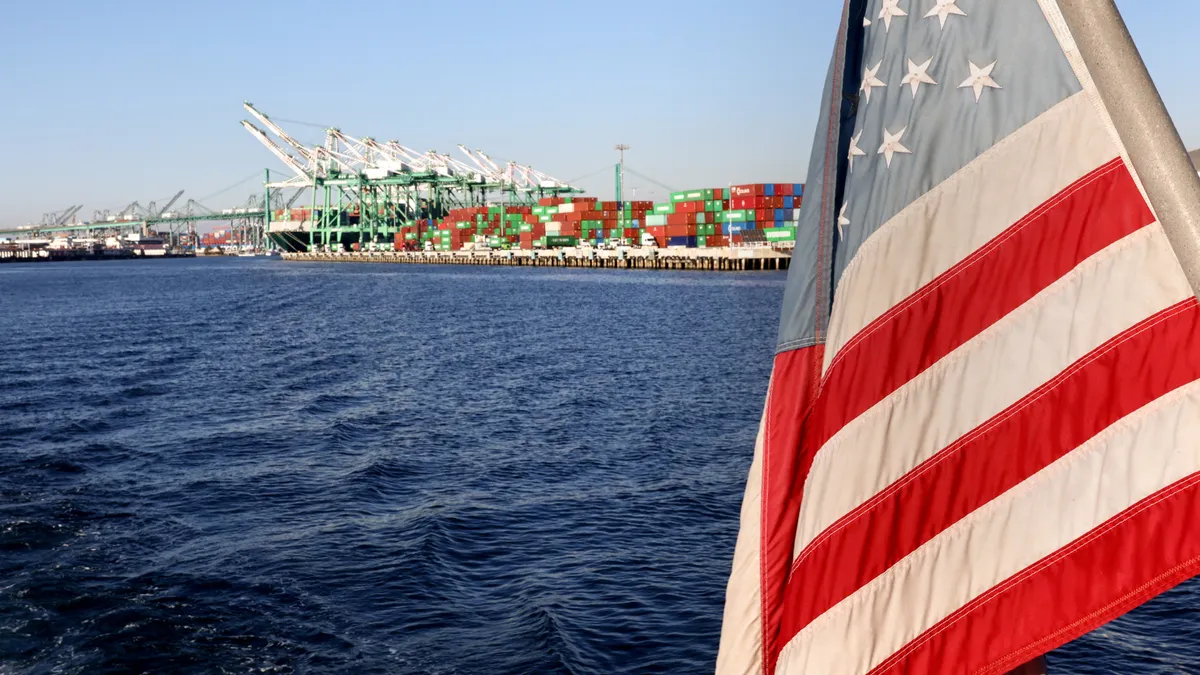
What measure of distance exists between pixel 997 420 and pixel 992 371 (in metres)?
0.11

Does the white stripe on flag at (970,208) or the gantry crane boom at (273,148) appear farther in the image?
the gantry crane boom at (273,148)

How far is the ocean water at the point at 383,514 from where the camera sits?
33.8 feet

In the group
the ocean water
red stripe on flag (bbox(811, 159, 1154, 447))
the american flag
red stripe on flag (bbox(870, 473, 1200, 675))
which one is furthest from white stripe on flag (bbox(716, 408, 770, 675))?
the ocean water

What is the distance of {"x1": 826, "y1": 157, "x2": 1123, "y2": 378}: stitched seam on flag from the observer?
2.23 metres

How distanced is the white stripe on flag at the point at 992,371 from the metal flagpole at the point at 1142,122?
236 millimetres

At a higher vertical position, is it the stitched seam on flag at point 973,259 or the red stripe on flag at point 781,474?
the stitched seam on flag at point 973,259

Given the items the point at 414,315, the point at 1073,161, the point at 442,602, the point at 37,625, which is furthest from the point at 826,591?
the point at 414,315

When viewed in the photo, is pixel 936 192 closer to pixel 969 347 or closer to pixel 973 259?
pixel 973 259

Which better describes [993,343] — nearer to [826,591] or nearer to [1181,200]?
[1181,200]

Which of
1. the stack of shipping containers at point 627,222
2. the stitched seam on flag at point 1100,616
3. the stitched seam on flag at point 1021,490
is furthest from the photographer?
the stack of shipping containers at point 627,222

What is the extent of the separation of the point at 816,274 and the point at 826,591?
0.82 meters

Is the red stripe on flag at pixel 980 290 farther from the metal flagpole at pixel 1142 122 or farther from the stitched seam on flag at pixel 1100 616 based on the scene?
the stitched seam on flag at pixel 1100 616

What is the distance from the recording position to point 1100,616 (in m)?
2.12

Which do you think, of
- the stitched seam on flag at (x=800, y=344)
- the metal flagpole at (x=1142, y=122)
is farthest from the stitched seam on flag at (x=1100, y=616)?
the stitched seam on flag at (x=800, y=344)
